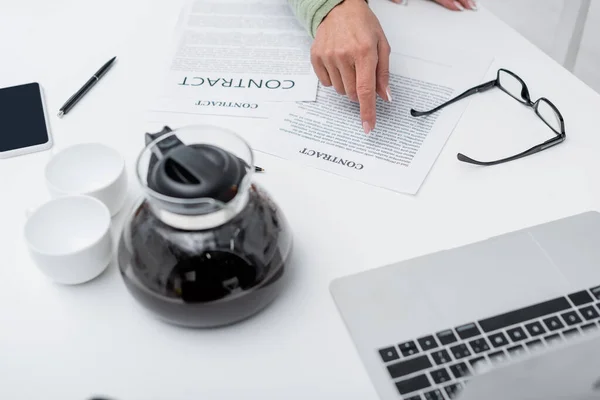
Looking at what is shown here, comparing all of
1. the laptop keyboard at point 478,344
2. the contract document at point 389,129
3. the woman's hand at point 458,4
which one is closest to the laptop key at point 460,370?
the laptop keyboard at point 478,344

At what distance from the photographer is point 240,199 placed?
0.51 metres

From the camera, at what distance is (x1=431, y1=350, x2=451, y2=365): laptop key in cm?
52

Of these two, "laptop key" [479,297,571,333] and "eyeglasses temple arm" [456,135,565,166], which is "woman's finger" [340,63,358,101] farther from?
"laptop key" [479,297,571,333]

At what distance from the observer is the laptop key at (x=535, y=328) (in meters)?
0.54

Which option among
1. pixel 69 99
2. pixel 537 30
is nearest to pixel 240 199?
pixel 69 99

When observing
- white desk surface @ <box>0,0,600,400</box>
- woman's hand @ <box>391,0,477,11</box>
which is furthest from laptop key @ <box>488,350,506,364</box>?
woman's hand @ <box>391,0,477,11</box>

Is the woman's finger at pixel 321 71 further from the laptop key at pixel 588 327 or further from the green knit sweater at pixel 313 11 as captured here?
the laptop key at pixel 588 327

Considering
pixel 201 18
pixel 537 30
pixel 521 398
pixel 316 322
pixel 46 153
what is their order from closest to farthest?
pixel 521 398, pixel 316 322, pixel 46 153, pixel 201 18, pixel 537 30

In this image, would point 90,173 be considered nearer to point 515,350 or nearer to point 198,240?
point 198,240

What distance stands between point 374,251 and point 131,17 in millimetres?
579

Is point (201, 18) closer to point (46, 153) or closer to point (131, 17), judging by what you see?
point (131, 17)

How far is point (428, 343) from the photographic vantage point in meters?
0.53

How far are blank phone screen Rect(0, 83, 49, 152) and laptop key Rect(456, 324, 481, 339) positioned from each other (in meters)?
0.51

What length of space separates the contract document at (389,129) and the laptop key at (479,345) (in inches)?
7.8
